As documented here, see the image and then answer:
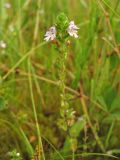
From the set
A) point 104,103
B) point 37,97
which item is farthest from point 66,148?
point 37,97

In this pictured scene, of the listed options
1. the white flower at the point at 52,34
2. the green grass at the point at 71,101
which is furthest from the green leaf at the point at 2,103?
the white flower at the point at 52,34

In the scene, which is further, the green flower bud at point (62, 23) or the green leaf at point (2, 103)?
the green leaf at point (2, 103)

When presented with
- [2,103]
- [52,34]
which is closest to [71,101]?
[2,103]

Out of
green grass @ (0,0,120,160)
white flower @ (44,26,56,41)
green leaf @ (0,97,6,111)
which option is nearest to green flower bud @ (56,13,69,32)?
white flower @ (44,26,56,41)

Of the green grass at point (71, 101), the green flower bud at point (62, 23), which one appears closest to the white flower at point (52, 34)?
the green flower bud at point (62, 23)

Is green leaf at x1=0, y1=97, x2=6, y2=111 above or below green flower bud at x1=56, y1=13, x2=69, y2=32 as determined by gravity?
below

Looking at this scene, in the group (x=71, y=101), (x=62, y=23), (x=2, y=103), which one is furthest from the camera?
(x=71, y=101)

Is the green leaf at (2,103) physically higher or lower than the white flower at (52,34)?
lower

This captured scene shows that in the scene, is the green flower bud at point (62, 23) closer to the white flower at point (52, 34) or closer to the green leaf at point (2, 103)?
the white flower at point (52, 34)

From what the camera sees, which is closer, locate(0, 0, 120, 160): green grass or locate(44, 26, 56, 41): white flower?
locate(44, 26, 56, 41): white flower

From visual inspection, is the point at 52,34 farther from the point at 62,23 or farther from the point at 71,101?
the point at 71,101

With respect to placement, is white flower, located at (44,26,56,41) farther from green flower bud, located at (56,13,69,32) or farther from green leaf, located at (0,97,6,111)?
green leaf, located at (0,97,6,111)
